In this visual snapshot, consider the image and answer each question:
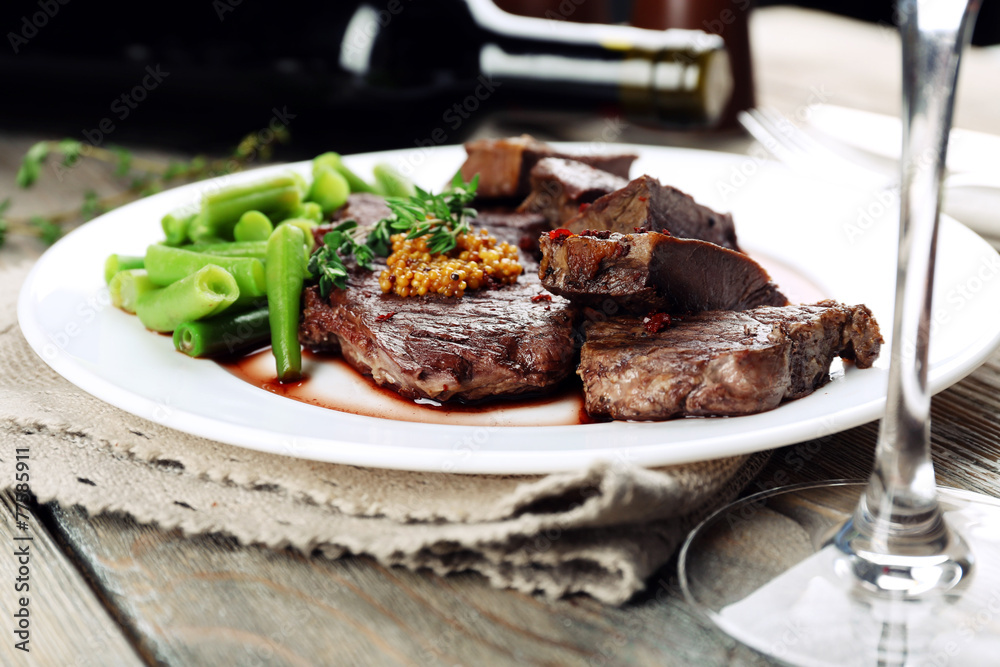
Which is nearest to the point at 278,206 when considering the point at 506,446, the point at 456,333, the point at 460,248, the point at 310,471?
the point at 460,248

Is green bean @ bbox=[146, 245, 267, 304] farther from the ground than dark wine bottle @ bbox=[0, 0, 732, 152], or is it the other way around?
dark wine bottle @ bbox=[0, 0, 732, 152]

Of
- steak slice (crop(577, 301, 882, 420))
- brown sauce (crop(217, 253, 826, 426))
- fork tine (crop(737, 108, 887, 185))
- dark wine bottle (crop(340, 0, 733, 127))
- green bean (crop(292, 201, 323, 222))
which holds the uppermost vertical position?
dark wine bottle (crop(340, 0, 733, 127))

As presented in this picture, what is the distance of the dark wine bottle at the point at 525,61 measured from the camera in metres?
4.46

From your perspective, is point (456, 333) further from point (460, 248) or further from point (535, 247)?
point (535, 247)

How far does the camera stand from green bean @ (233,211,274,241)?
3.17 m

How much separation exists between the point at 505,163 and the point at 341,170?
744 mm

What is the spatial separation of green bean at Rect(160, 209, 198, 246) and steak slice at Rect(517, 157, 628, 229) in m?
1.26

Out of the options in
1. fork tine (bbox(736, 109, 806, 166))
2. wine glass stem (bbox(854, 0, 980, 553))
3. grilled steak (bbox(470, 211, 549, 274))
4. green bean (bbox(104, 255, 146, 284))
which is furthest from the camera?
fork tine (bbox(736, 109, 806, 166))

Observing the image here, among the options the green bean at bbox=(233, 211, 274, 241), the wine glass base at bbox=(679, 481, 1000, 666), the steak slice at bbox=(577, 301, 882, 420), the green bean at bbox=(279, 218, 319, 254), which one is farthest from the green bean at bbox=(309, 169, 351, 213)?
the wine glass base at bbox=(679, 481, 1000, 666)

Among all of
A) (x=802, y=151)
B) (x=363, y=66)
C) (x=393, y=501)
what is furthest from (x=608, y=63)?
(x=393, y=501)

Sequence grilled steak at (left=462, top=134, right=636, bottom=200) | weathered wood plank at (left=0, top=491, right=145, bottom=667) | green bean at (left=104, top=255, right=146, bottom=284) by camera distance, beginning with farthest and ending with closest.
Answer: grilled steak at (left=462, top=134, right=636, bottom=200) → green bean at (left=104, top=255, right=146, bottom=284) → weathered wood plank at (left=0, top=491, right=145, bottom=667)

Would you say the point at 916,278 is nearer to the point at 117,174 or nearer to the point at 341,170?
the point at 341,170

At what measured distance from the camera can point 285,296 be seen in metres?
2.75

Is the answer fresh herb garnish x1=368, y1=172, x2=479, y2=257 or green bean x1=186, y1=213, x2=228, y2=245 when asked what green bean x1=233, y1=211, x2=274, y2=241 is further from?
fresh herb garnish x1=368, y1=172, x2=479, y2=257
